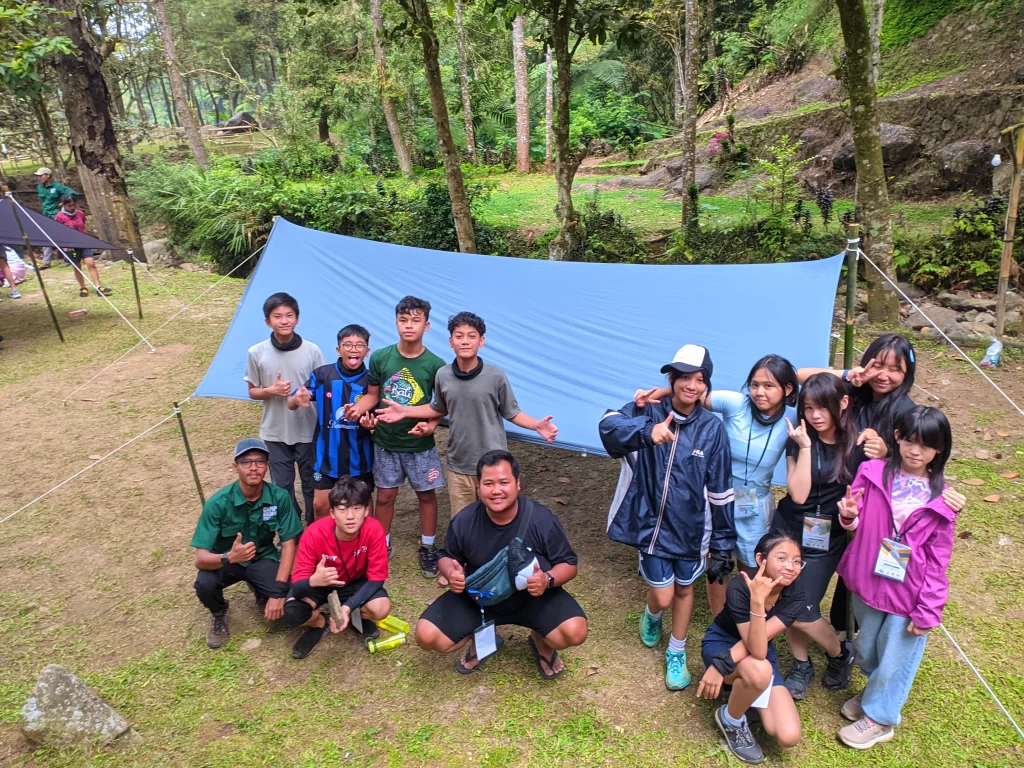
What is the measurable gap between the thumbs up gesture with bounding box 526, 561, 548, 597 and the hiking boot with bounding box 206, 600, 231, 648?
136 centimetres

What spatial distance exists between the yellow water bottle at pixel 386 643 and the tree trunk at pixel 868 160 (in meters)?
4.89

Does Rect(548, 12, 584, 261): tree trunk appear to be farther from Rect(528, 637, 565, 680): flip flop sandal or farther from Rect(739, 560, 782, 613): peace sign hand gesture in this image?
Rect(739, 560, 782, 613): peace sign hand gesture

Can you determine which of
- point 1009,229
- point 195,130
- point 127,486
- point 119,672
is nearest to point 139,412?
point 127,486

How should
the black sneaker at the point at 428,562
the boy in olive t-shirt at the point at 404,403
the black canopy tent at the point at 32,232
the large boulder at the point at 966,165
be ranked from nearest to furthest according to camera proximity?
the boy in olive t-shirt at the point at 404,403 → the black sneaker at the point at 428,562 → the black canopy tent at the point at 32,232 → the large boulder at the point at 966,165

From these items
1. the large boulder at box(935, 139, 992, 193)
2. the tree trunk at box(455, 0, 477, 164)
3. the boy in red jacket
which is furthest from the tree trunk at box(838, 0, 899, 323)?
the tree trunk at box(455, 0, 477, 164)

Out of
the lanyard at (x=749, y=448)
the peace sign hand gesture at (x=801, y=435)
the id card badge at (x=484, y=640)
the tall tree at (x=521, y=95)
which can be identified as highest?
the tall tree at (x=521, y=95)

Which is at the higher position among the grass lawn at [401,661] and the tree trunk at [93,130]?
the tree trunk at [93,130]

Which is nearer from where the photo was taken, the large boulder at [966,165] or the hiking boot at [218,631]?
the hiking boot at [218,631]

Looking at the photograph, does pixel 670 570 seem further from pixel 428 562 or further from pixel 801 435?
pixel 428 562

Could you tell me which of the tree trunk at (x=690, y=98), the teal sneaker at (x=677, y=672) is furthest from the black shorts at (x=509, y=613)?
the tree trunk at (x=690, y=98)

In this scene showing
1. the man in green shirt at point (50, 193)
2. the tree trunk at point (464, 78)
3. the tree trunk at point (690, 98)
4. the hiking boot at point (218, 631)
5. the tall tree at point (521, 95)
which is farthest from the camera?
the tree trunk at point (464, 78)

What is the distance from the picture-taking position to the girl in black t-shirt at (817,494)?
2.20 m

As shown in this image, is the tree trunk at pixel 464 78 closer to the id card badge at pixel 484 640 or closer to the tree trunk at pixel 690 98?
the tree trunk at pixel 690 98

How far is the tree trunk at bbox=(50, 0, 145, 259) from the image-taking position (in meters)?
8.33
